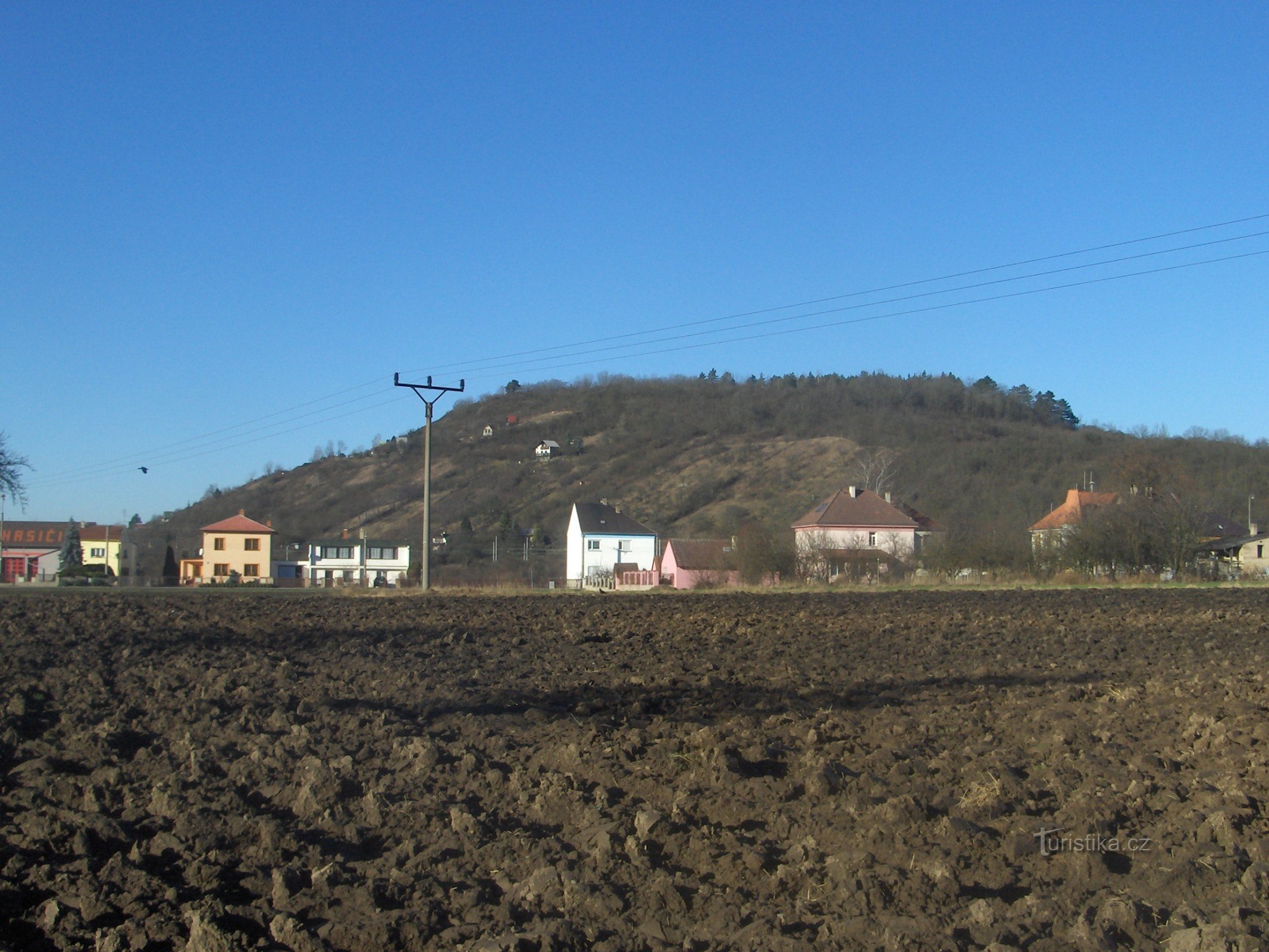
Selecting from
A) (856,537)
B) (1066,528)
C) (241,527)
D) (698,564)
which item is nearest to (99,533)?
(241,527)

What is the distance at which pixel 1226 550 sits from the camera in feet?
195

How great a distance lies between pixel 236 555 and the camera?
80.9m

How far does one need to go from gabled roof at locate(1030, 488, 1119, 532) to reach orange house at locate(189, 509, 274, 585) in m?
57.9

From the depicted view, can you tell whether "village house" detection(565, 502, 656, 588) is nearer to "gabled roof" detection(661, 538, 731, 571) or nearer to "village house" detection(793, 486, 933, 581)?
"gabled roof" detection(661, 538, 731, 571)

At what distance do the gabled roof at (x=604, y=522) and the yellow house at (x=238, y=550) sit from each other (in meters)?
25.4

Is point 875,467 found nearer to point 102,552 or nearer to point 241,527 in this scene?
point 241,527

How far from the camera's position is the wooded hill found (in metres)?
87.6

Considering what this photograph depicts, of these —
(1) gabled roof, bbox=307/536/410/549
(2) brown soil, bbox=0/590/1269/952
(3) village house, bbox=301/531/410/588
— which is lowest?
(2) brown soil, bbox=0/590/1269/952

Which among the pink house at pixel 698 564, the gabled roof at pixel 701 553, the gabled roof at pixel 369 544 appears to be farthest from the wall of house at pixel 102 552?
the gabled roof at pixel 701 553

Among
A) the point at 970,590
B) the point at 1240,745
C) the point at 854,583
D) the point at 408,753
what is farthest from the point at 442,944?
the point at 854,583

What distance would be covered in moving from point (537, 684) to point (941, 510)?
2843 inches

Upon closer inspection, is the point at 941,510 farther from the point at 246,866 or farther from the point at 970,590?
the point at 246,866

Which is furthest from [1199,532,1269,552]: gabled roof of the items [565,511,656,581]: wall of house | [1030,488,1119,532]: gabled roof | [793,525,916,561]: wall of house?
[565,511,656,581]: wall of house

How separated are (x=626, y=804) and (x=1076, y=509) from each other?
6172 centimetres
